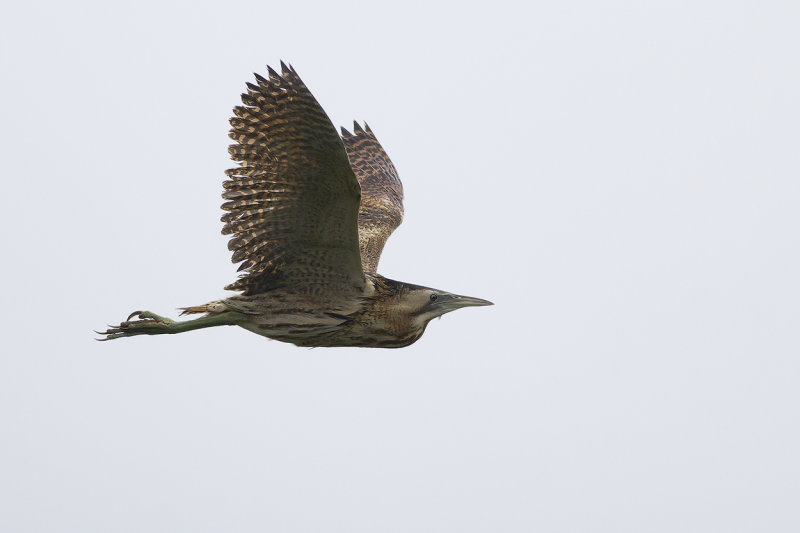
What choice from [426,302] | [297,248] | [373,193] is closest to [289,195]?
[297,248]

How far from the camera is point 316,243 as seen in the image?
389 inches

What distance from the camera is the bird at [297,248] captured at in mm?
9266

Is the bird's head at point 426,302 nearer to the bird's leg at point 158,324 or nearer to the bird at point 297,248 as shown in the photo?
the bird at point 297,248

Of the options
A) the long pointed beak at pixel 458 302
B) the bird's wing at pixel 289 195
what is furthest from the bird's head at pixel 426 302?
the bird's wing at pixel 289 195

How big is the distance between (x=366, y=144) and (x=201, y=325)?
4445 millimetres

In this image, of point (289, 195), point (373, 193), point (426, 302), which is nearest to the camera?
point (289, 195)

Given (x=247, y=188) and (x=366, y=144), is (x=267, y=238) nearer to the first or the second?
(x=247, y=188)

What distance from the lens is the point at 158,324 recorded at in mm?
10312

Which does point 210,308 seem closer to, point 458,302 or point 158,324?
point 158,324

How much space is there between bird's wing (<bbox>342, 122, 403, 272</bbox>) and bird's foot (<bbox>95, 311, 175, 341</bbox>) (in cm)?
211

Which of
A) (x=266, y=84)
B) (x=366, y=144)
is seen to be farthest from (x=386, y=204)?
(x=266, y=84)

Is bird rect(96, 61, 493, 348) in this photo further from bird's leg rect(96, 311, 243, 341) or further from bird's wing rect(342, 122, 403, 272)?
bird's wing rect(342, 122, 403, 272)

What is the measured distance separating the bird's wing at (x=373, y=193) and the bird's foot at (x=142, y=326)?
6.91 ft

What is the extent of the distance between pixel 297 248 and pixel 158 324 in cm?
141
